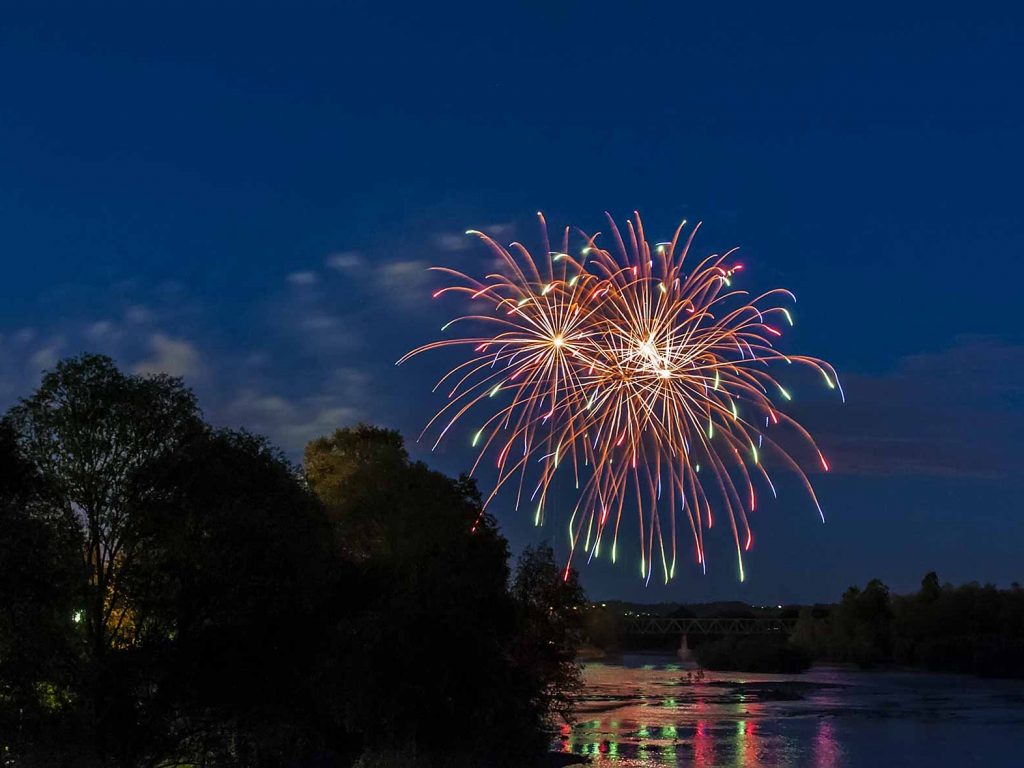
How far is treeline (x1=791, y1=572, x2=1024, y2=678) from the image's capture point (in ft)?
456

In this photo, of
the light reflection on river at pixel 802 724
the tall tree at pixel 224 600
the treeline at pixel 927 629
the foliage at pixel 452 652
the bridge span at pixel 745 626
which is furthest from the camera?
the bridge span at pixel 745 626

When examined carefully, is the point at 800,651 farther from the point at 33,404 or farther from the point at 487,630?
the point at 33,404

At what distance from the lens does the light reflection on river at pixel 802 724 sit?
56031 mm

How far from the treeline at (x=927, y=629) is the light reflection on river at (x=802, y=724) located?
21258 mm

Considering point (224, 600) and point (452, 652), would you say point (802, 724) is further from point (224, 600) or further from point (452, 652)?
point (224, 600)

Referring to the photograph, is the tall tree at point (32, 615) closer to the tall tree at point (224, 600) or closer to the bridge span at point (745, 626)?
the tall tree at point (224, 600)

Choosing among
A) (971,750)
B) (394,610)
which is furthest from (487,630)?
(971,750)

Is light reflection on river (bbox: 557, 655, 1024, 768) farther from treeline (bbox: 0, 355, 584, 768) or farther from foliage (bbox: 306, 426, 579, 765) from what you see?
treeline (bbox: 0, 355, 584, 768)

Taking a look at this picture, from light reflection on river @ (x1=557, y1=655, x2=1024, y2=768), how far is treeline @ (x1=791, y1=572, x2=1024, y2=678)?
21.3 m

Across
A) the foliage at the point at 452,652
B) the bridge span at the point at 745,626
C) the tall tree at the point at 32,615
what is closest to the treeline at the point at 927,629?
the bridge span at the point at 745,626

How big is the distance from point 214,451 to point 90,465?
3.08 m

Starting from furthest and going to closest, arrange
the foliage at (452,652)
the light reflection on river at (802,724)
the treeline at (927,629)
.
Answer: the treeline at (927,629) < the light reflection on river at (802,724) < the foliage at (452,652)

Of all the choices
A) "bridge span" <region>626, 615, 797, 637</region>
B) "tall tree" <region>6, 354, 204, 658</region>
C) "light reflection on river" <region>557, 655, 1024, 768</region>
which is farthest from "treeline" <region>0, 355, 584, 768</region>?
"bridge span" <region>626, 615, 797, 637</region>

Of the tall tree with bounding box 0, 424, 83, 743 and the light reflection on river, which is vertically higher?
the tall tree with bounding box 0, 424, 83, 743
